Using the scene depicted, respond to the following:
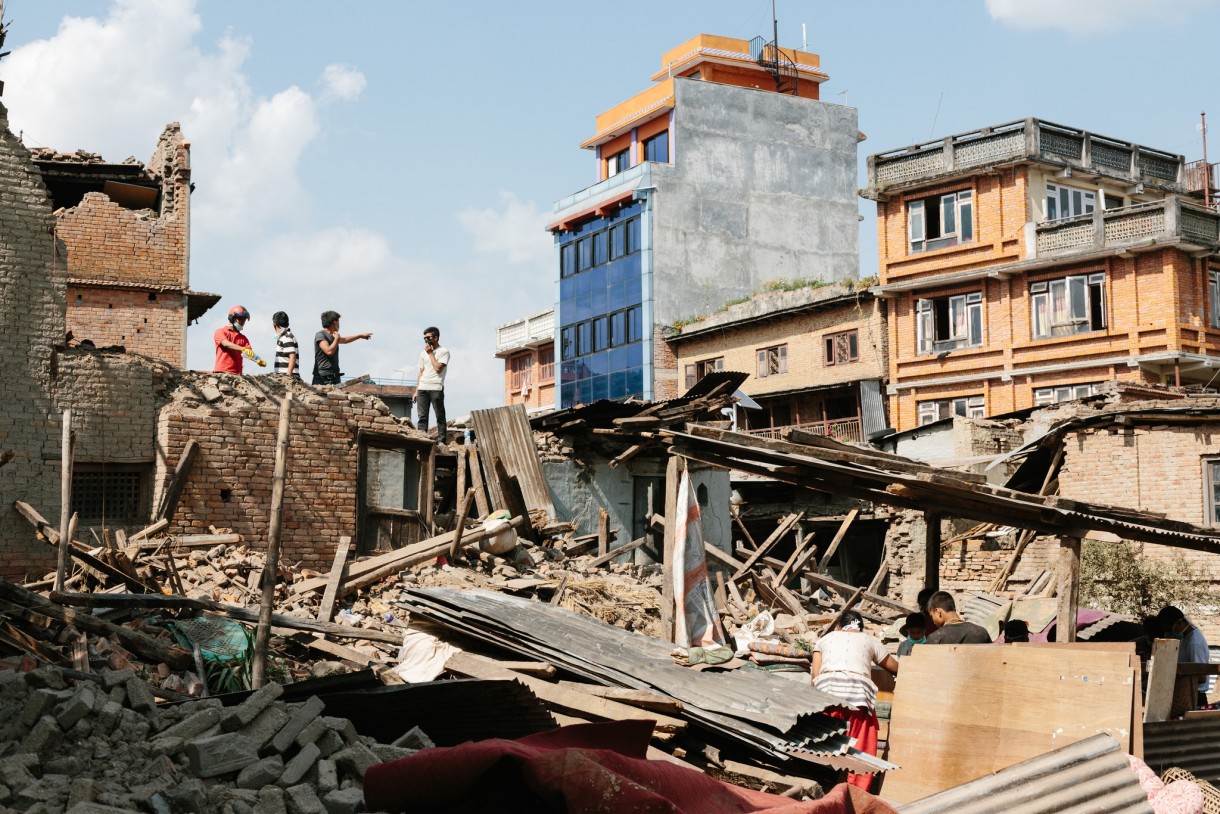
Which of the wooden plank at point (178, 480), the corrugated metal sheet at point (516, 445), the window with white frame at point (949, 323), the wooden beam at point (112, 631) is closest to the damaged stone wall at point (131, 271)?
the corrugated metal sheet at point (516, 445)

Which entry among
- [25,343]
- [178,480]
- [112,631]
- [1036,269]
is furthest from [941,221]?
[112,631]

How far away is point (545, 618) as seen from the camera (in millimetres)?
10875

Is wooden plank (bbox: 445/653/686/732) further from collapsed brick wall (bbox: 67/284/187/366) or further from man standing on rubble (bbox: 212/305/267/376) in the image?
collapsed brick wall (bbox: 67/284/187/366)

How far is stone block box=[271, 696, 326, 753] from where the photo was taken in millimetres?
6598

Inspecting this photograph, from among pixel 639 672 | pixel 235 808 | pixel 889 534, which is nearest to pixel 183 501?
pixel 639 672

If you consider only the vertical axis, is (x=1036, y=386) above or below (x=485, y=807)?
above

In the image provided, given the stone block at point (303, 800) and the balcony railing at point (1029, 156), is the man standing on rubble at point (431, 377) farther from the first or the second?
the balcony railing at point (1029, 156)

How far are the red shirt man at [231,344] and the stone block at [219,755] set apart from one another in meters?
11.3

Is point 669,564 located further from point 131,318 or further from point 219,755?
point 131,318

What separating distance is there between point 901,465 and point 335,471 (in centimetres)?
889

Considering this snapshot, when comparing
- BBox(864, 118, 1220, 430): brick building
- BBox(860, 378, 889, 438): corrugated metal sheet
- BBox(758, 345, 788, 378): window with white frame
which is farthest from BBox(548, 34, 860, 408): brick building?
BBox(864, 118, 1220, 430): brick building

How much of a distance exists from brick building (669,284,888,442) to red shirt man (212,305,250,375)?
22.3 m

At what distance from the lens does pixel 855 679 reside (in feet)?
28.6

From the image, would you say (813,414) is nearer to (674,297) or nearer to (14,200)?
(674,297)
